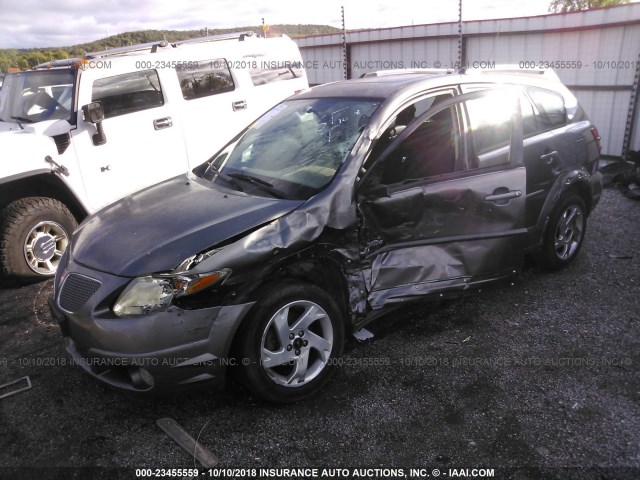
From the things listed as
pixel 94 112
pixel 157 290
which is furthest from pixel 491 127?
pixel 94 112

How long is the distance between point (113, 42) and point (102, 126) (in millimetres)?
7556

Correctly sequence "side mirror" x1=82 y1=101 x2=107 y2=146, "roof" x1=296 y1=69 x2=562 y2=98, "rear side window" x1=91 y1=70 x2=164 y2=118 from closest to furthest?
"roof" x1=296 y1=69 x2=562 y2=98, "side mirror" x1=82 y1=101 x2=107 y2=146, "rear side window" x1=91 y1=70 x2=164 y2=118

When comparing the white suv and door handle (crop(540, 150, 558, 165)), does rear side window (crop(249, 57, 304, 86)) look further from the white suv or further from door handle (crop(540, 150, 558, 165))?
door handle (crop(540, 150, 558, 165))

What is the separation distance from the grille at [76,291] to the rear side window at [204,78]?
362cm

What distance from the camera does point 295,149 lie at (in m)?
3.52

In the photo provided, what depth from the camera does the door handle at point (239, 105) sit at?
21.2ft

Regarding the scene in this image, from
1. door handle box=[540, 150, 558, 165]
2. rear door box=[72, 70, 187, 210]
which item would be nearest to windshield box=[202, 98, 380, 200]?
door handle box=[540, 150, 558, 165]

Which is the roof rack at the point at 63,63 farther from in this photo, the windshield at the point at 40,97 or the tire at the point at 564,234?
the tire at the point at 564,234

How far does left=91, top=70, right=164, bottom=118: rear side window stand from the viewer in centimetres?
528

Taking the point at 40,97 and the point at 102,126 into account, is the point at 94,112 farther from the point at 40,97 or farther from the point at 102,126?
the point at 40,97

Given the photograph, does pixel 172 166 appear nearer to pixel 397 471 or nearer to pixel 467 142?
pixel 467 142

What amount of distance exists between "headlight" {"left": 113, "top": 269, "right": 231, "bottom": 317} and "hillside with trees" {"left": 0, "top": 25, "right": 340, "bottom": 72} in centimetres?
450

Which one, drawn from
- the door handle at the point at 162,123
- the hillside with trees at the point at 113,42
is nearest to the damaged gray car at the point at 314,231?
the door handle at the point at 162,123

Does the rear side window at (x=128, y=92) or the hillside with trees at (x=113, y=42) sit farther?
the hillside with trees at (x=113, y=42)
